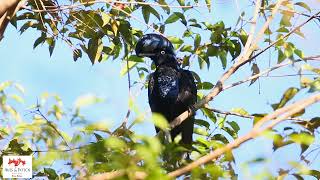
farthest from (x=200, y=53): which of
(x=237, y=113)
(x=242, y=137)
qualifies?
(x=242, y=137)

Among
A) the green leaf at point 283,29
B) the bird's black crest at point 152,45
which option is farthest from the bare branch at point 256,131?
the bird's black crest at point 152,45

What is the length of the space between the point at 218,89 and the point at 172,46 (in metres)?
0.73

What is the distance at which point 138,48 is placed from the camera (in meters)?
2.85

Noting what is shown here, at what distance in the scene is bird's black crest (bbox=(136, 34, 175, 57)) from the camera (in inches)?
113

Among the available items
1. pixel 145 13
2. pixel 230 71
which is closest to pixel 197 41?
pixel 145 13

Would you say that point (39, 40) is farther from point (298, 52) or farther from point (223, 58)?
point (298, 52)

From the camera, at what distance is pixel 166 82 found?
289 cm

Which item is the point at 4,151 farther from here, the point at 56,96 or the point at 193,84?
the point at 193,84

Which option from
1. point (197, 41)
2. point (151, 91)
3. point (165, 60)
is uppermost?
point (197, 41)

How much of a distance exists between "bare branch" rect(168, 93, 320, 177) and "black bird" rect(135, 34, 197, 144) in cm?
152

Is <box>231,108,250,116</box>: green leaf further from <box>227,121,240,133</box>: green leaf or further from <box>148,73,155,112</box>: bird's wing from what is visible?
<box>148,73,155,112</box>: bird's wing

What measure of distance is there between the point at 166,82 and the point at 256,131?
5.81 ft

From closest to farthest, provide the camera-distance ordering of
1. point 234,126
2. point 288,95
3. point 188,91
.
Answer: point 288,95
point 234,126
point 188,91

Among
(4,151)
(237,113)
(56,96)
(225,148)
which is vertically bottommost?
(4,151)
